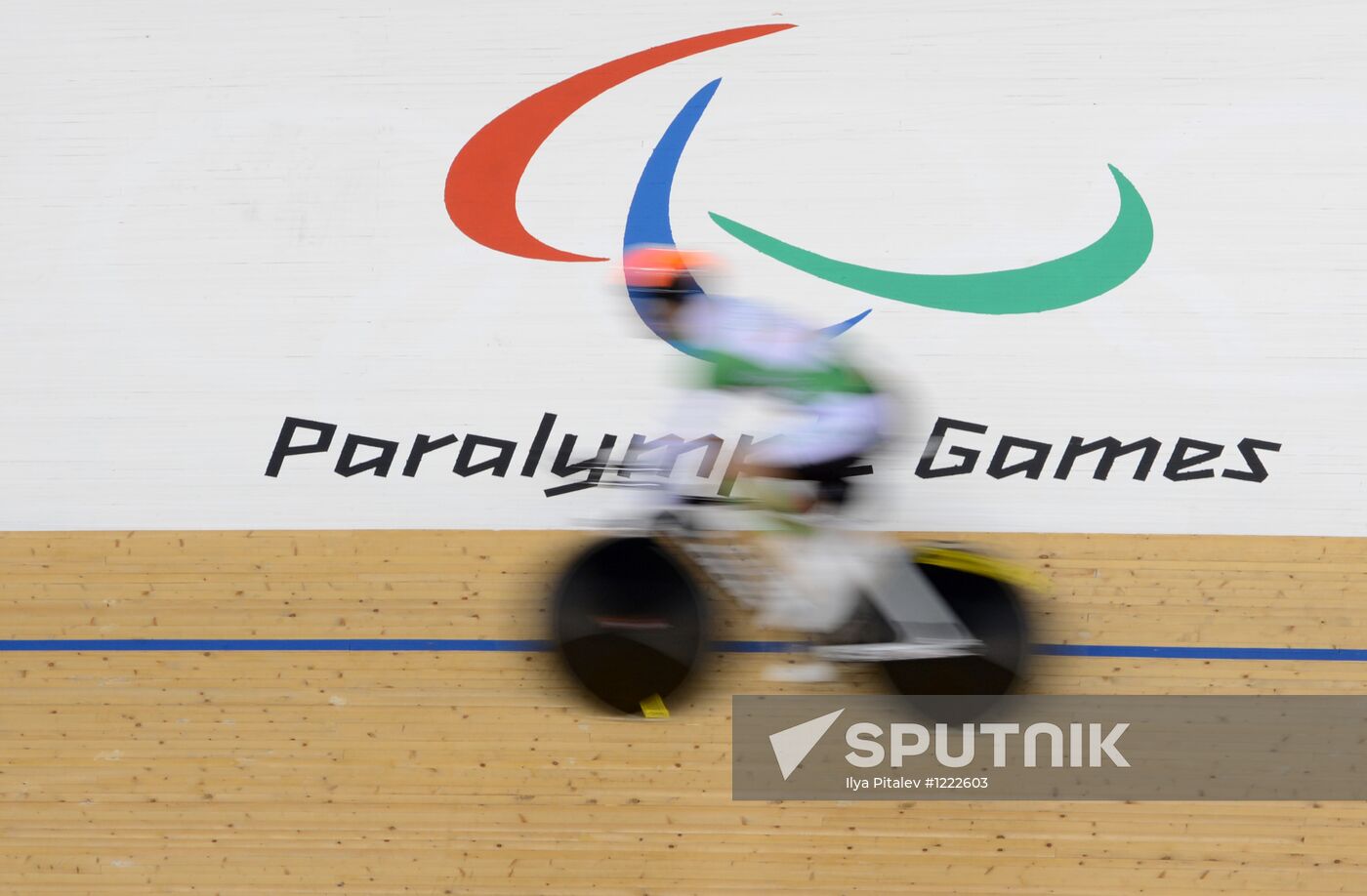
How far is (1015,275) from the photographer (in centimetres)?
346

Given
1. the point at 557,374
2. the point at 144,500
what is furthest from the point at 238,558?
the point at 557,374

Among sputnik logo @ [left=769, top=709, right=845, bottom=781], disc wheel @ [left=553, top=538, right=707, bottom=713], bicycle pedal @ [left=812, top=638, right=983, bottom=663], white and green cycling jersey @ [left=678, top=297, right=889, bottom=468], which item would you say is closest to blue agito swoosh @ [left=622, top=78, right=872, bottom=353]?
white and green cycling jersey @ [left=678, top=297, right=889, bottom=468]

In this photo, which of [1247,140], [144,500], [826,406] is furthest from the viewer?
[144,500]

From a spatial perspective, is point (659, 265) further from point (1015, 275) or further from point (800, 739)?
point (800, 739)

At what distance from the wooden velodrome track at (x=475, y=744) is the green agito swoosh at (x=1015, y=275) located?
929 mm

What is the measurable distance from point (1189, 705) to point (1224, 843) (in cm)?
54

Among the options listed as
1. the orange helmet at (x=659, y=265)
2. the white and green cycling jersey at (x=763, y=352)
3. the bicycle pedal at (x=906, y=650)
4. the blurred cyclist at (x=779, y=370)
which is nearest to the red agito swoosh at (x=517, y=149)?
the orange helmet at (x=659, y=265)

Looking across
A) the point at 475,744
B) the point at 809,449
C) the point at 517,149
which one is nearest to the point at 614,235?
the point at 517,149

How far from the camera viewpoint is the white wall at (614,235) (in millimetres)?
3438

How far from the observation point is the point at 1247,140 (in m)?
3.43

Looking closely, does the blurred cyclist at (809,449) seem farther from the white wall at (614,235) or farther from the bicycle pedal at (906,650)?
the white wall at (614,235)

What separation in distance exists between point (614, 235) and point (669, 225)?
217 mm

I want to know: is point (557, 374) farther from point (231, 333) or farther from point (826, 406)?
point (231, 333)

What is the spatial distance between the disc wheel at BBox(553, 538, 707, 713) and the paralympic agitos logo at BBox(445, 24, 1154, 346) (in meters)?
1.16
